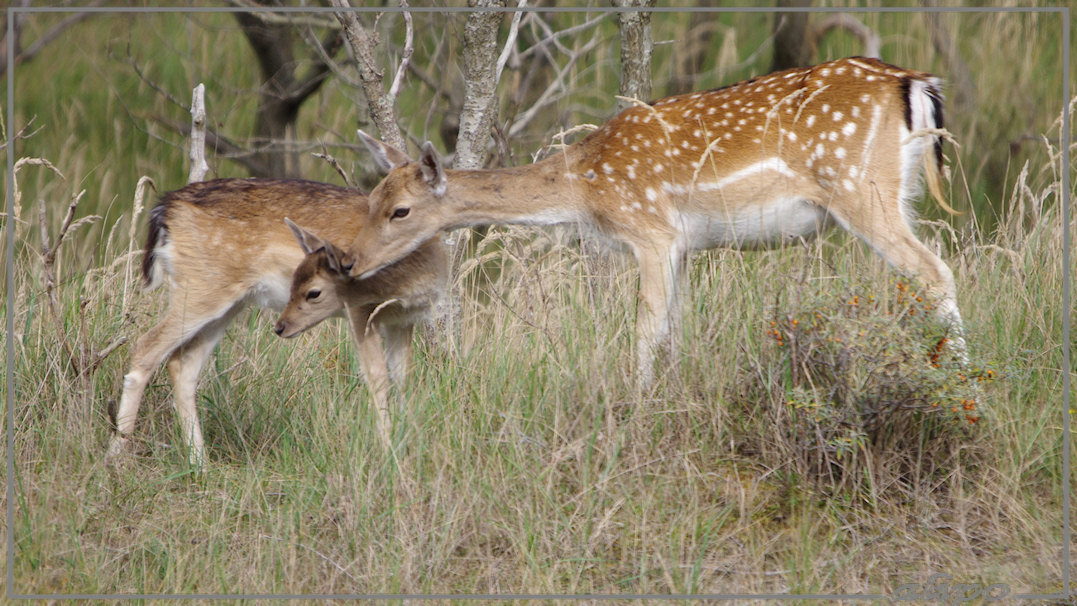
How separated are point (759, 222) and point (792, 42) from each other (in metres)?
4.34

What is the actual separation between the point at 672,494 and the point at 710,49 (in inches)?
306

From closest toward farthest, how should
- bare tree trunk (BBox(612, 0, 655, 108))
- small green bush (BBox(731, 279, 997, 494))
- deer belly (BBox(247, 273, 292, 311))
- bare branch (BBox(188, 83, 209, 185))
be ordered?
small green bush (BBox(731, 279, 997, 494)) → deer belly (BBox(247, 273, 292, 311)) → bare branch (BBox(188, 83, 209, 185)) → bare tree trunk (BBox(612, 0, 655, 108))

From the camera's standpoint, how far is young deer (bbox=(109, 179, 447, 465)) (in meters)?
5.55

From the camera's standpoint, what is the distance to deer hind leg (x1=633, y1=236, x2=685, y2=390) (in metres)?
4.96

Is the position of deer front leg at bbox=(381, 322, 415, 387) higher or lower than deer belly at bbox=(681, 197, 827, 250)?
lower

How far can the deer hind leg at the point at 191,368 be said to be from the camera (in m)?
5.39

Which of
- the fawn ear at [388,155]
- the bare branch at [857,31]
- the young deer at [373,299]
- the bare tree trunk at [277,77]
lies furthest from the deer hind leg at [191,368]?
the bare branch at [857,31]

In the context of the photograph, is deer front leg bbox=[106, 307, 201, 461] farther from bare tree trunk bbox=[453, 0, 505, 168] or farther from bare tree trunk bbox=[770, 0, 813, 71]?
bare tree trunk bbox=[770, 0, 813, 71]

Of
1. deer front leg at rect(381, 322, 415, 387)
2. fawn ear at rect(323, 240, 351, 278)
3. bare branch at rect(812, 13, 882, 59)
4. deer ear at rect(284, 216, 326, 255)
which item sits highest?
bare branch at rect(812, 13, 882, 59)

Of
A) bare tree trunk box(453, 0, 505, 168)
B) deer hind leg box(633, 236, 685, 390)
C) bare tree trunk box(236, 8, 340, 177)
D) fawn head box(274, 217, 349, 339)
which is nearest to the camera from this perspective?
deer hind leg box(633, 236, 685, 390)

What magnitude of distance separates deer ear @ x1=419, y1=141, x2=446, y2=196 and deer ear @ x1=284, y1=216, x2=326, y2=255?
22.6 inches

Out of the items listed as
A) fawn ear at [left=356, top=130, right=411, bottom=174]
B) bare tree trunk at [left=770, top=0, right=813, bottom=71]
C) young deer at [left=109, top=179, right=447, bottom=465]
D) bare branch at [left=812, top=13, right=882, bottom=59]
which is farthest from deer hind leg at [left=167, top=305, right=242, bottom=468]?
bare tree trunk at [left=770, top=0, right=813, bottom=71]

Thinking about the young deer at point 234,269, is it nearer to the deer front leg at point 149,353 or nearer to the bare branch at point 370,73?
the deer front leg at point 149,353

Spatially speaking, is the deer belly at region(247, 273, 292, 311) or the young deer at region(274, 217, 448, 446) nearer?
the young deer at region(274, 217, 448, 446)
